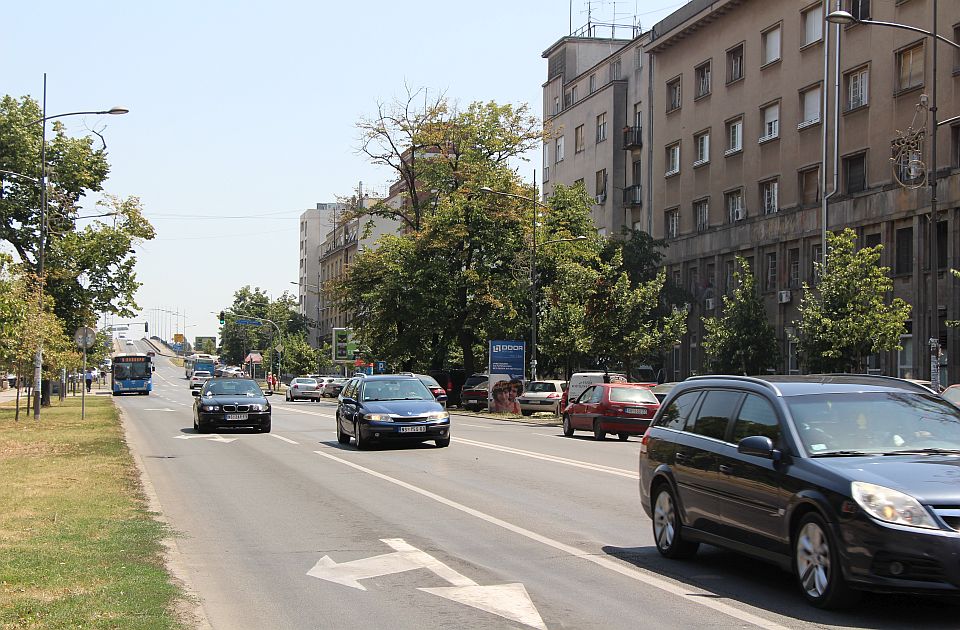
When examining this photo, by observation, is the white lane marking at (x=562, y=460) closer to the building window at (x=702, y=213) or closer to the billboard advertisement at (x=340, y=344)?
the building window at (x=702, y=213)

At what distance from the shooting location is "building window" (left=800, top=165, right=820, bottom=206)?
4338 centimetres

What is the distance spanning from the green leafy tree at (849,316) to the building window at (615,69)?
34213mm

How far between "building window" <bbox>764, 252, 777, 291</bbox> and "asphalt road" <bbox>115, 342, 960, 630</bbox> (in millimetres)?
28267

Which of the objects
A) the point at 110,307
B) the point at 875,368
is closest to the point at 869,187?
the point at 875,368

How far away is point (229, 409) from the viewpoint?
99.9ft

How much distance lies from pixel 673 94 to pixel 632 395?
30.9 metres

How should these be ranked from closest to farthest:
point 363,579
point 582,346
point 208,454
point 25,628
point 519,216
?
point 25,628
point 363,579
point 208,454
point 582,346
point 519,216

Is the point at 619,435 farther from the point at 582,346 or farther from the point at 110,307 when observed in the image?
the point at 110,307

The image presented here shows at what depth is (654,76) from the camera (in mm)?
58188

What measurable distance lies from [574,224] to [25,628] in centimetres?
5389

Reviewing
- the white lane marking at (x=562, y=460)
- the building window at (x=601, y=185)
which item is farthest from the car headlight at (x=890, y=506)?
the building window at (x=601, y=185)

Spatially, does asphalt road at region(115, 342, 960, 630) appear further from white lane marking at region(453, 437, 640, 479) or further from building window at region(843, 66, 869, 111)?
building window at region(843, 66, 869, 111)

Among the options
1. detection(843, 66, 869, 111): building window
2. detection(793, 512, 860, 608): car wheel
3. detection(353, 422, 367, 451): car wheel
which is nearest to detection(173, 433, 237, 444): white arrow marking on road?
detection(353, 422, 367, 451): car wheel

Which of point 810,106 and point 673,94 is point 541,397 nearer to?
point 810,106
